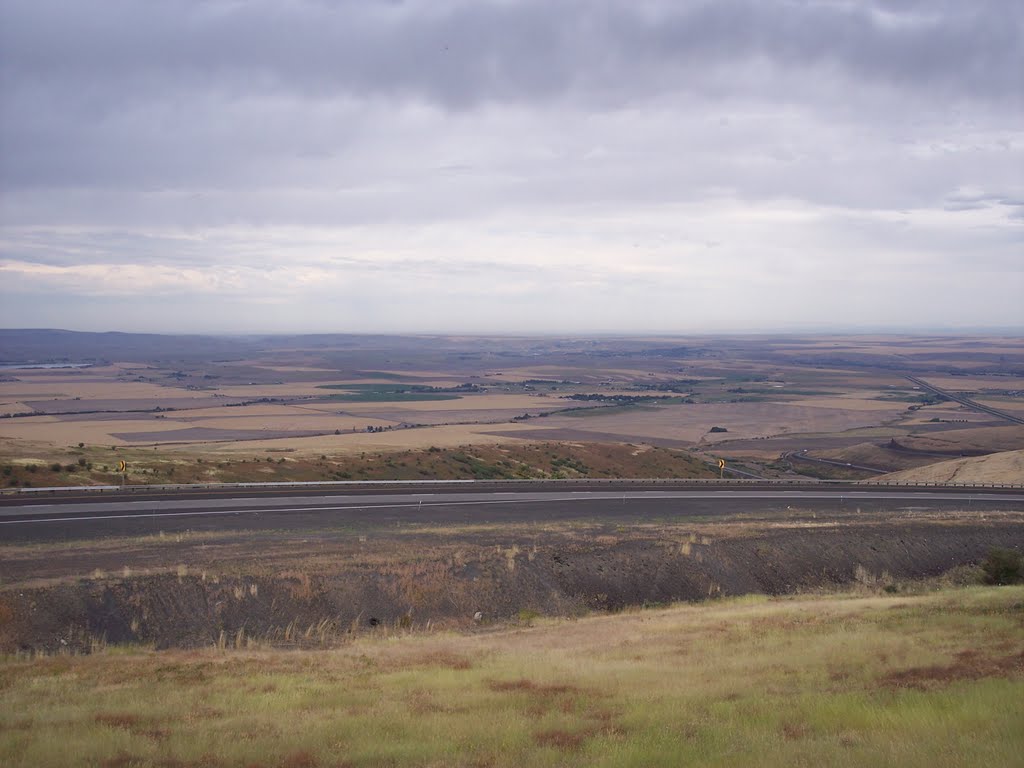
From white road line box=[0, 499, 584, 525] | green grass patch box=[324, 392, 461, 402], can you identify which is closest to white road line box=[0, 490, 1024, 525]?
white road line box=[0, 499, 584, 525]

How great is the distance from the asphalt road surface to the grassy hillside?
12.9 metres

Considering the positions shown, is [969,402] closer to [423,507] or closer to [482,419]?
[482,419]

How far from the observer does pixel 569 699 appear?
12.6 metres

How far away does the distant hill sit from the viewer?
A: 167 ft

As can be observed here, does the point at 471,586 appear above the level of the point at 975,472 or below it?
above

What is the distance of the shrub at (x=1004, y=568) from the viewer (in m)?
25.5

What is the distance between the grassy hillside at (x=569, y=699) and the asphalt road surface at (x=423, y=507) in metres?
12.9

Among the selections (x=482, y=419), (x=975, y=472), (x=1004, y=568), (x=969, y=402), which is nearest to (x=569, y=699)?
(x=1004, y=568)

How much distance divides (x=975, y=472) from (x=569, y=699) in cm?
4965

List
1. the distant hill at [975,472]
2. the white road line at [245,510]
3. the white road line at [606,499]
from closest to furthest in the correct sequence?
1. the white road line at [245,510]
2. the white road line at [606,499]
3. the distant hill at [975,472]

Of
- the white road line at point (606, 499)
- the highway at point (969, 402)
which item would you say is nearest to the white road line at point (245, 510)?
the white road line at point (606, 499)

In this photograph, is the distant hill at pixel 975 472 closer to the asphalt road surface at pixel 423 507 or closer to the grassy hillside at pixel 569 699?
the asphalt road surface at pixel 423 507

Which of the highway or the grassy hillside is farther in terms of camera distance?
the highway

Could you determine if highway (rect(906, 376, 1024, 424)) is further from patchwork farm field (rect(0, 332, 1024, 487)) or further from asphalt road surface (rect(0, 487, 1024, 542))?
asphalt road surface (rect(0, 487, 1024, 542))
